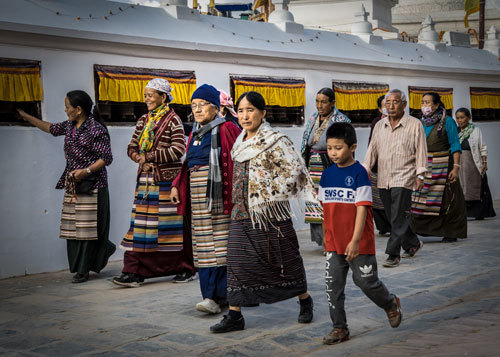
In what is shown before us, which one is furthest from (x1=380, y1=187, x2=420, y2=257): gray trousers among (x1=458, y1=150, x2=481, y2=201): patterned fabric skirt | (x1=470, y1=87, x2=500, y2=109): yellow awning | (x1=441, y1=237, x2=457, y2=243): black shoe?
(x1=470, y1=87, x2=500, y2=109): yellow awning

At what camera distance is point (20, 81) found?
7566 mm

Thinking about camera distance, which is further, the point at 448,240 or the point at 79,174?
the point at 448,240

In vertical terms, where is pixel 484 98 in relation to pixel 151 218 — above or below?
above

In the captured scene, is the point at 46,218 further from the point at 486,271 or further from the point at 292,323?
the point at 486,271

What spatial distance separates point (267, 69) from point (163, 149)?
4.12 m

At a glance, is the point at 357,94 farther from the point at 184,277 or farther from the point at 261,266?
the point at 261,266

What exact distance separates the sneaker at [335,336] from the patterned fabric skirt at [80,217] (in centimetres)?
326

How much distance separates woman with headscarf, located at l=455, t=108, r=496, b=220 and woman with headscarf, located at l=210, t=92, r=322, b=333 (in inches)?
290

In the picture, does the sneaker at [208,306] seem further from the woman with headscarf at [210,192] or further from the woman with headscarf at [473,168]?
the woman with headscarf at [473,168]

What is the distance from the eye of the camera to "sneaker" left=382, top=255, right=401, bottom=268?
301 inches

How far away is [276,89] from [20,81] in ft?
13.7

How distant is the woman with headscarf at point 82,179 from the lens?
7.22 meters

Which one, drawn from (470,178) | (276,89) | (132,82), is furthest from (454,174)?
(132,82)

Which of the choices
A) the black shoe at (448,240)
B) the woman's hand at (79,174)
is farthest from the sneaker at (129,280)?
the black shoe at (448,240)
